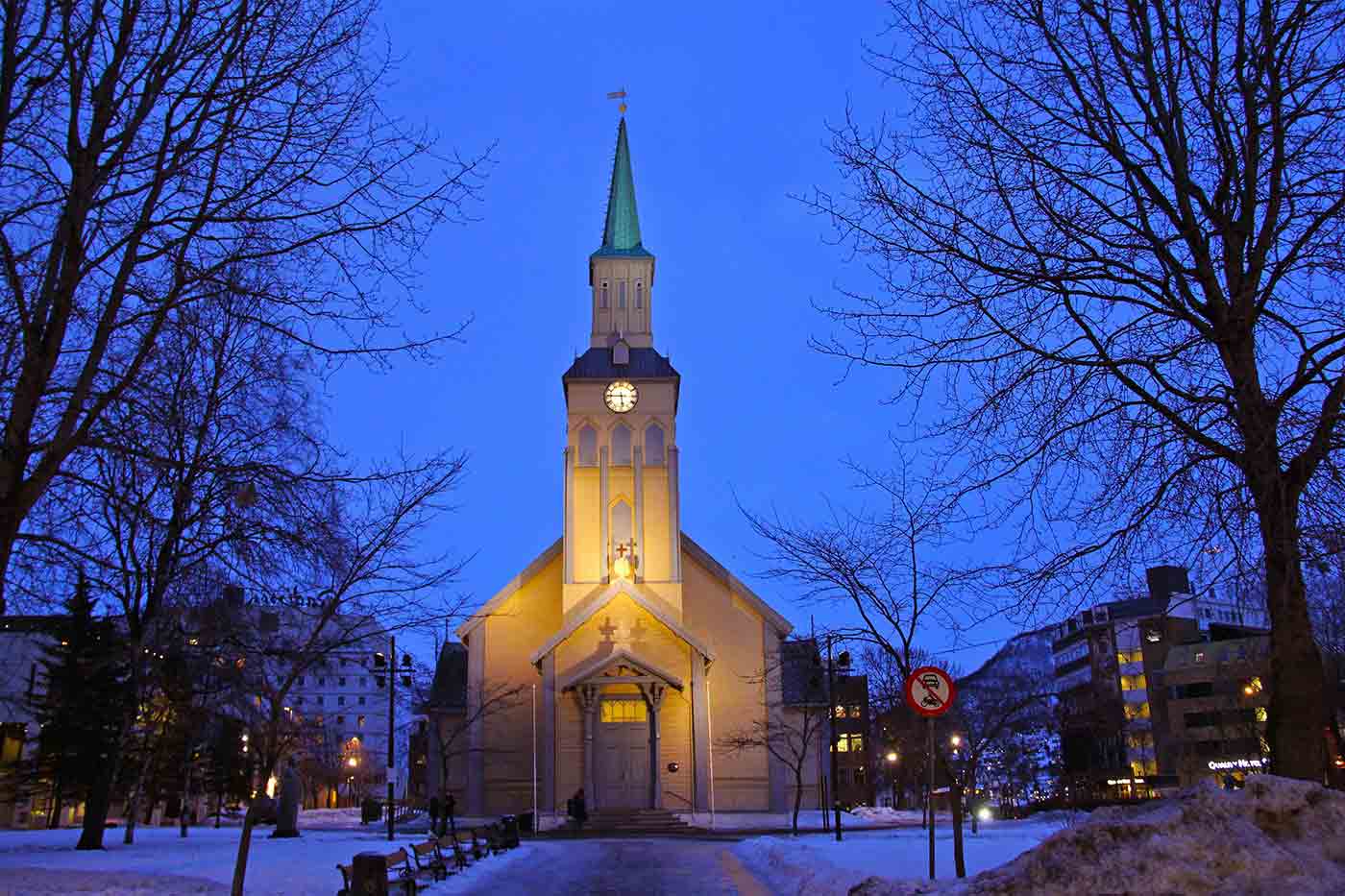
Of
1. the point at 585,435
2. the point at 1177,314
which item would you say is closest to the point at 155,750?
the point at 1177,314

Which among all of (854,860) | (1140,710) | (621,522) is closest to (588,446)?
A: (621,522)

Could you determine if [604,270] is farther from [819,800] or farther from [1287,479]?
[1287,479]

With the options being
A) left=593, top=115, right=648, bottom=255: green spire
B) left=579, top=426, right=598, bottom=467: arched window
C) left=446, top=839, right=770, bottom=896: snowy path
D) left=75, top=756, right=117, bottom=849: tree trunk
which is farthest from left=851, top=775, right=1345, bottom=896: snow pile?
left=593, top=115, right=648, bottom=255: green spire

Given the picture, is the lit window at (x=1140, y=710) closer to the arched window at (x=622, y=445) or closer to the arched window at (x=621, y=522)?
the arched window at (x=621, y=522)

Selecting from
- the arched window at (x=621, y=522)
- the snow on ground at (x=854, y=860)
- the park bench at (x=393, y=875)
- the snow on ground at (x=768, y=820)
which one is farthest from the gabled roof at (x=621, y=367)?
the park bench at (x=393, y=875)

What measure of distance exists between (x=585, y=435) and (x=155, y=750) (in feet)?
88.4

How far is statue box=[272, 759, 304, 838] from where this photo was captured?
31016 millimetres

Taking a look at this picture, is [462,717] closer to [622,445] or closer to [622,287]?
[622,445]

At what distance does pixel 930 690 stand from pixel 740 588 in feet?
104

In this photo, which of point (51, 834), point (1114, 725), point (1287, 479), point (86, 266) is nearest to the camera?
point (1287, 479)

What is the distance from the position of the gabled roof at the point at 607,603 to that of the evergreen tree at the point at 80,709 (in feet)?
46.3

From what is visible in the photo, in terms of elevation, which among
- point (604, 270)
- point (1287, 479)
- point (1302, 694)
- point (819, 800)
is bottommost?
point (819, 800)

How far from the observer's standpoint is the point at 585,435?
46375 mm

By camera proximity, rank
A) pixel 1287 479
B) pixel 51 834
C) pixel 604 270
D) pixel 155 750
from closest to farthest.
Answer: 1. pixel 1287 479
2. pixel 155 750
3. pixel 51 834
4. pixel 604 270
